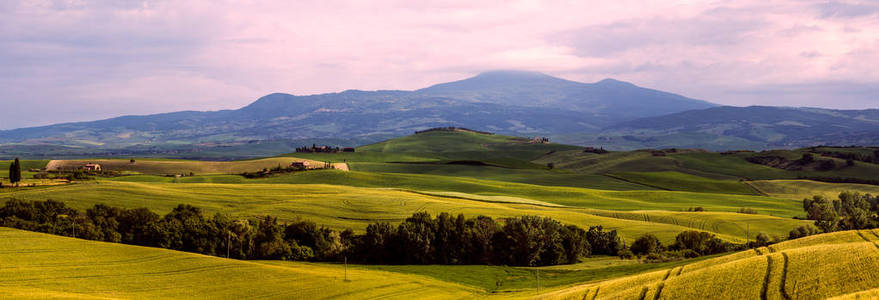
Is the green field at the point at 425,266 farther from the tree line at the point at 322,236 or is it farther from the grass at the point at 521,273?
the tree line at the point at 322,236

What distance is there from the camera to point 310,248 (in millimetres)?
88250

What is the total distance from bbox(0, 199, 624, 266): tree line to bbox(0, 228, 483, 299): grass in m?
13.9

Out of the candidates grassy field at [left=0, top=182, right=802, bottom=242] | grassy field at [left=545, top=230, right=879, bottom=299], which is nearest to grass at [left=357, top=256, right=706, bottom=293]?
grassy field at [left=0, top=182, right=802, bottom=242]

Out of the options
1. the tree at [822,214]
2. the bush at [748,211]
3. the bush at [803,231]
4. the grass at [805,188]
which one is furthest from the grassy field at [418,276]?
the grass at [805,188]

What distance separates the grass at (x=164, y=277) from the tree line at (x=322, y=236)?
13.9 metres

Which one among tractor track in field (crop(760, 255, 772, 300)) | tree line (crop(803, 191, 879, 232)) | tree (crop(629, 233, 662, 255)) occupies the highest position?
tractor track in field (crop(760, 255, 772, 300))

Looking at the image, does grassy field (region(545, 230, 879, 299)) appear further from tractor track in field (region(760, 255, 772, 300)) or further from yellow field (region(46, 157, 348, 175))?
yellow field (region(46, 157, 348, 175))

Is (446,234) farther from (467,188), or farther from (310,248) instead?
(467,188)

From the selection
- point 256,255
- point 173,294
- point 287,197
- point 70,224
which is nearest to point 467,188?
point 287,197

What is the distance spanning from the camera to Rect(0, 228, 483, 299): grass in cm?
5439

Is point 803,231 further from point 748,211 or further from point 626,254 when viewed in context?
point 748,211

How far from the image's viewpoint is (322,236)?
296 ft

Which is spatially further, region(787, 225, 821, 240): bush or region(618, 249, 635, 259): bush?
region(787, 225, 821, 240): bush

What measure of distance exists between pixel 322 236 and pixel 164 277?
3197 centimetres
